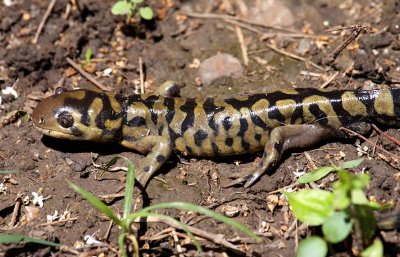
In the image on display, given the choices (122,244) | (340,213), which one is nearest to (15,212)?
(122,244)

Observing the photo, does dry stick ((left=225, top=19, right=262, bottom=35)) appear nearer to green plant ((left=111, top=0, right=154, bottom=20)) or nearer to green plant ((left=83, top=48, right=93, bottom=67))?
green plant ((left=111, top=0, right=154, bottom=20))

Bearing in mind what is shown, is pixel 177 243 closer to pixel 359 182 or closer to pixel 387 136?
pixel 359 182

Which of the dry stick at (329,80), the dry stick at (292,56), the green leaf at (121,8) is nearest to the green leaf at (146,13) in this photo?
the green leaf at (121,8)

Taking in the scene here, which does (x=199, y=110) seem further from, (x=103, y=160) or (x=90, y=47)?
(x=90, y=47)

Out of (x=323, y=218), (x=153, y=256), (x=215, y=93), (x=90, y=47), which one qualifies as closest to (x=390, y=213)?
(x=323, y=218)

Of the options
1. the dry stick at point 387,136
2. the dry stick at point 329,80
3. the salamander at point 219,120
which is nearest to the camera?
the dry stick at point 387,136

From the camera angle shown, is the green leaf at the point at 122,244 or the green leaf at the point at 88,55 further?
the green leaf at the point at 88,55

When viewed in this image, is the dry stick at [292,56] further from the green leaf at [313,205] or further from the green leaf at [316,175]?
the green leaf at [313,205]

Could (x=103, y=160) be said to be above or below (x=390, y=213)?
below
